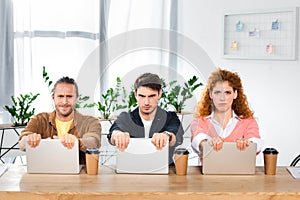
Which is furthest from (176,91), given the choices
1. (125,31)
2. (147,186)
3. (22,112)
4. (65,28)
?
(65,28)

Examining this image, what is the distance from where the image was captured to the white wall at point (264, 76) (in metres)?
3.86

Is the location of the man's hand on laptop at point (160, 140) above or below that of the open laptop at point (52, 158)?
above

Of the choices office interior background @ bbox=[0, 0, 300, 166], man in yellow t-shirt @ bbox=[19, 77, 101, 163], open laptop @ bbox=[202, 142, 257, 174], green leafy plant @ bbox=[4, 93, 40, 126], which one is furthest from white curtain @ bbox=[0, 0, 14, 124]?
open laptop @ bbox=[202, 142, 257, 174]

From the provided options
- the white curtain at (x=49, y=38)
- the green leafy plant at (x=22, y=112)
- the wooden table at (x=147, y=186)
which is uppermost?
the white curtain at (x=49, y=38)

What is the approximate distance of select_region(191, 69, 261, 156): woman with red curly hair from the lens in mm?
2090

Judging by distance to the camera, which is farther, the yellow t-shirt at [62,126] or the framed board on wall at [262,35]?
the framed board on wall at [262,35]

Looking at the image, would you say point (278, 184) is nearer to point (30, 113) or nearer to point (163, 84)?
point (163, 84)

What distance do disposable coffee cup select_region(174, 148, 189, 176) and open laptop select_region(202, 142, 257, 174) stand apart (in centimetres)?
7

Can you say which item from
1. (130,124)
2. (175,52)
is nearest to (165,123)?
(130,124)

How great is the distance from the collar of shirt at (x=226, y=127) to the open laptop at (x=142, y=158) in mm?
261

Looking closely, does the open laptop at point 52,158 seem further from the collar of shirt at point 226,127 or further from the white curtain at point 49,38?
the white curtain at point 49,38

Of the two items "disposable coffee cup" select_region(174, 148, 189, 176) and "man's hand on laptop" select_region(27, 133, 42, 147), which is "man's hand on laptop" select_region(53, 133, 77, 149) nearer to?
"man's hand on laptop" select_region(27, 133, 42, 147)

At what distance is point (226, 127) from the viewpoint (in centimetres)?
212

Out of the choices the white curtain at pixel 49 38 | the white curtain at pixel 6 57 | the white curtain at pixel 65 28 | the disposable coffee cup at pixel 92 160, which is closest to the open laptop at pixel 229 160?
the disposable coffee cup at pixel 92 160
